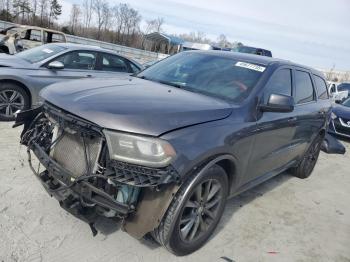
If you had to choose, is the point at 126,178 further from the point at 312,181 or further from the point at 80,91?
the point at 312,181

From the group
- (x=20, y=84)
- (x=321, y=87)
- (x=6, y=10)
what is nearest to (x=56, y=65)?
(x=20, y=84)

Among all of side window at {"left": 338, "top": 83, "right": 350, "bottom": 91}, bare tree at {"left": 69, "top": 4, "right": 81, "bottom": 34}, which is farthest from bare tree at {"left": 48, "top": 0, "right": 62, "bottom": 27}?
side window at {"left": 338, "top": 83, "right": 350, "bottom": 91}

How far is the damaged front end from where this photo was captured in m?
2.68

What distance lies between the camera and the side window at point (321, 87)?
18.9ft

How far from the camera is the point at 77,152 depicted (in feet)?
10.1

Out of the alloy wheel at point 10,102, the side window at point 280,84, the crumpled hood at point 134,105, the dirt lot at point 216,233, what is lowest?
the dirt lot at point 216,233

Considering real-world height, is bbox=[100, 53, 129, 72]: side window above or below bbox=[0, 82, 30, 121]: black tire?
A: above

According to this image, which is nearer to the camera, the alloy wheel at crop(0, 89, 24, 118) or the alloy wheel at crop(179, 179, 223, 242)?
the alloy wheel at crop(179, 179, 223, 242)

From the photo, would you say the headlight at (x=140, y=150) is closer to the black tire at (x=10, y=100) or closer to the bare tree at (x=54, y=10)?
the black tire at (x=10, y=100)

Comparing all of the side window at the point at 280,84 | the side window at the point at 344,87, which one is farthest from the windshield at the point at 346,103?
the side window at the point at 280,84

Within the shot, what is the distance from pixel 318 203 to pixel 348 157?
4.10m

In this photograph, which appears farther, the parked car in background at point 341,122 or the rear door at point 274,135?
the parked car in background at point 341,122

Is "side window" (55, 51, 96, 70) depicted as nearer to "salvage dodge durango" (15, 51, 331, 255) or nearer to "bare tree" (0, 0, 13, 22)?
"salvage dodge durango" (15, 51, 331, 255)

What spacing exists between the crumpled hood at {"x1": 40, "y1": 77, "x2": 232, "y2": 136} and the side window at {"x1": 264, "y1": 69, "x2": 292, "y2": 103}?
68 centimetres
